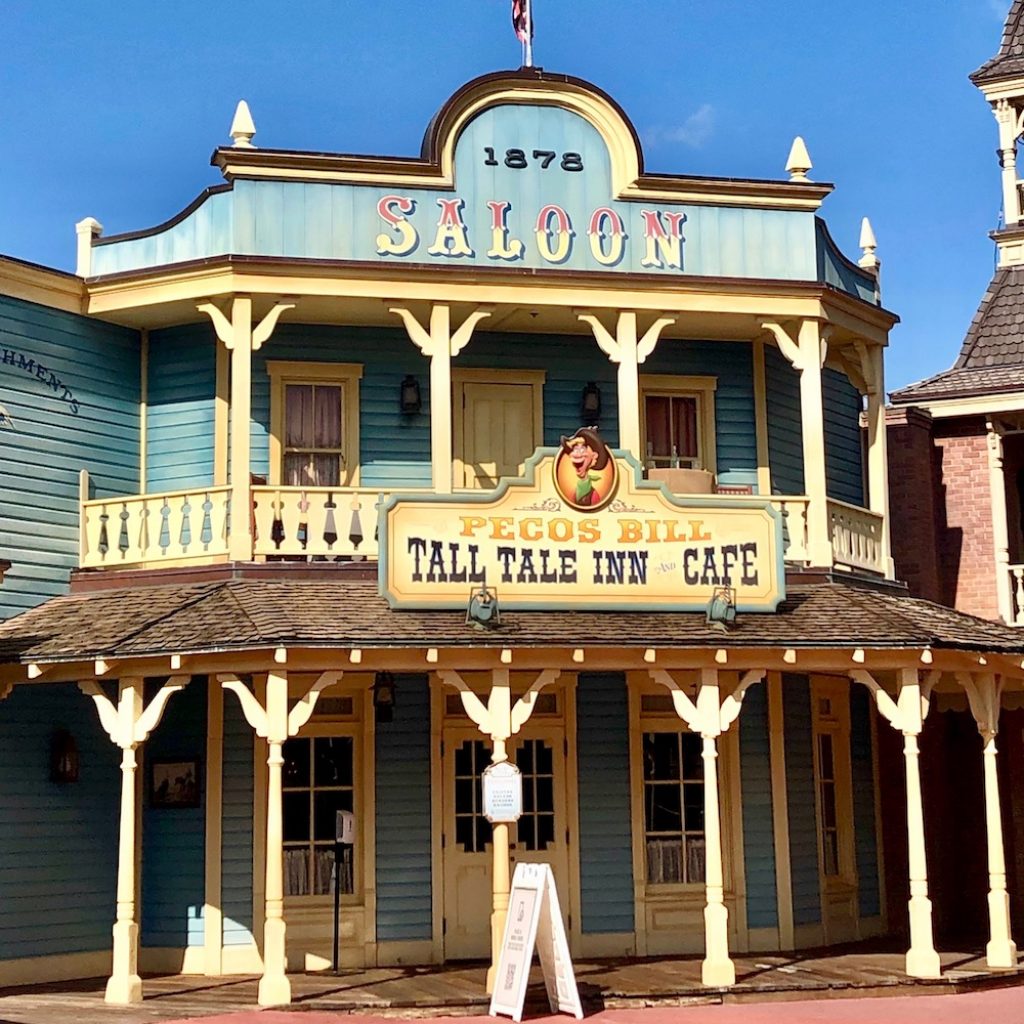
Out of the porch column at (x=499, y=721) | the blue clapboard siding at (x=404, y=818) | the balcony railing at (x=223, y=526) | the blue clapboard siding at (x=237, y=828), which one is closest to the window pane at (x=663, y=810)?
the blue clapboard siding at (x=404, y=818)

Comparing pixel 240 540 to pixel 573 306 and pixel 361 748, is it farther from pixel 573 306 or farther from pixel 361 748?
pixel 573 306

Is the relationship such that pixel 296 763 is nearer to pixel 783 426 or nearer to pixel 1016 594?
pixel 783 426

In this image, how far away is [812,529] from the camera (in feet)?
60.3

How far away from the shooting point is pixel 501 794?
15336mm

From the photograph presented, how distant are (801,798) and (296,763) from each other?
5655 mm

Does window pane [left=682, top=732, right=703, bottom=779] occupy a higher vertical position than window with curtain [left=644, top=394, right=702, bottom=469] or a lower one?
lower

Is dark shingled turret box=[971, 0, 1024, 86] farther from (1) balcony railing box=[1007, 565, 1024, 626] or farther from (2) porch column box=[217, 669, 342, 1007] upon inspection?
(2) porch column box=[217, 669, 342, 1007]

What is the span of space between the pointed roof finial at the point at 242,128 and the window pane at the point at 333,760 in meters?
6.22

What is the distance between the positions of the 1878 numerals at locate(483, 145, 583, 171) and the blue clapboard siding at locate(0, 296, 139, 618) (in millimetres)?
4475

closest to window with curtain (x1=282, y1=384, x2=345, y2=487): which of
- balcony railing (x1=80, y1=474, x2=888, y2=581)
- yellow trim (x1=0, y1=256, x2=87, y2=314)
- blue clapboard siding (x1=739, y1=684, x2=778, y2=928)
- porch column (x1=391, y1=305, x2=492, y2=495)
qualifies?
balcony railing (x1=80, y1=474, x2=888, y2=581)

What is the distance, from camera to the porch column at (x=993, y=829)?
652 inches

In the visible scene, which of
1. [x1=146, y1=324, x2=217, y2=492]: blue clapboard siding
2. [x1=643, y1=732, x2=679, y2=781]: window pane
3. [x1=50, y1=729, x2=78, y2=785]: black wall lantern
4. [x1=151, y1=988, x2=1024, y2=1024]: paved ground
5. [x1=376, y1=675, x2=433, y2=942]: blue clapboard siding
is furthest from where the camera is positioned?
[x1=643, y1=732, x2=679, y2=781]: window pane

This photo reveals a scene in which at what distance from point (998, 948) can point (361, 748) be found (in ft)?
21.6

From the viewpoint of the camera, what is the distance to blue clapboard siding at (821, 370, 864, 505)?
21.4 metres
